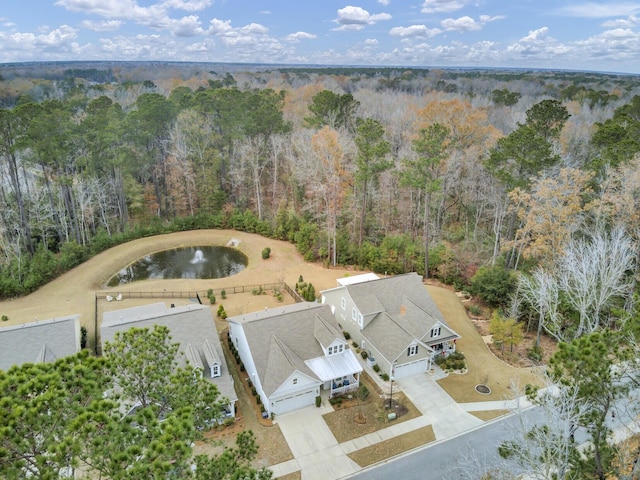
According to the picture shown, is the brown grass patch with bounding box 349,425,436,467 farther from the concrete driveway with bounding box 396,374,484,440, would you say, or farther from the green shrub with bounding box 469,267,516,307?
the green shrub with bounding box 469,267,516,307

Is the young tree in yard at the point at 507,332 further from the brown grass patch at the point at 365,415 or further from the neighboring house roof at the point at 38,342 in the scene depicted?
the neighboring house roof at the point at 38,342

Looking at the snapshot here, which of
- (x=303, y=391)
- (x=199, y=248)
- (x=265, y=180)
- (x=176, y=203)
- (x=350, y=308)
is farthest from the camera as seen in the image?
(x=265, y=180)

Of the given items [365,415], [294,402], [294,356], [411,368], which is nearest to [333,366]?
[294,356]

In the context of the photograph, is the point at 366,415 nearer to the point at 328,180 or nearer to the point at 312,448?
the point at 312,448

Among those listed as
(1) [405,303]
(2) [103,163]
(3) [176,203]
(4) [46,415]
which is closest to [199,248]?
(3) [176,203]

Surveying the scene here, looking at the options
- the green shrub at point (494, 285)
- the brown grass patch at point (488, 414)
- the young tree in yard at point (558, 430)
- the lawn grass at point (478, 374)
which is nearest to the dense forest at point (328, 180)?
the green shrub at point (494, 285)

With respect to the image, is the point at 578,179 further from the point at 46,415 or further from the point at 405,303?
the point at 46,415
